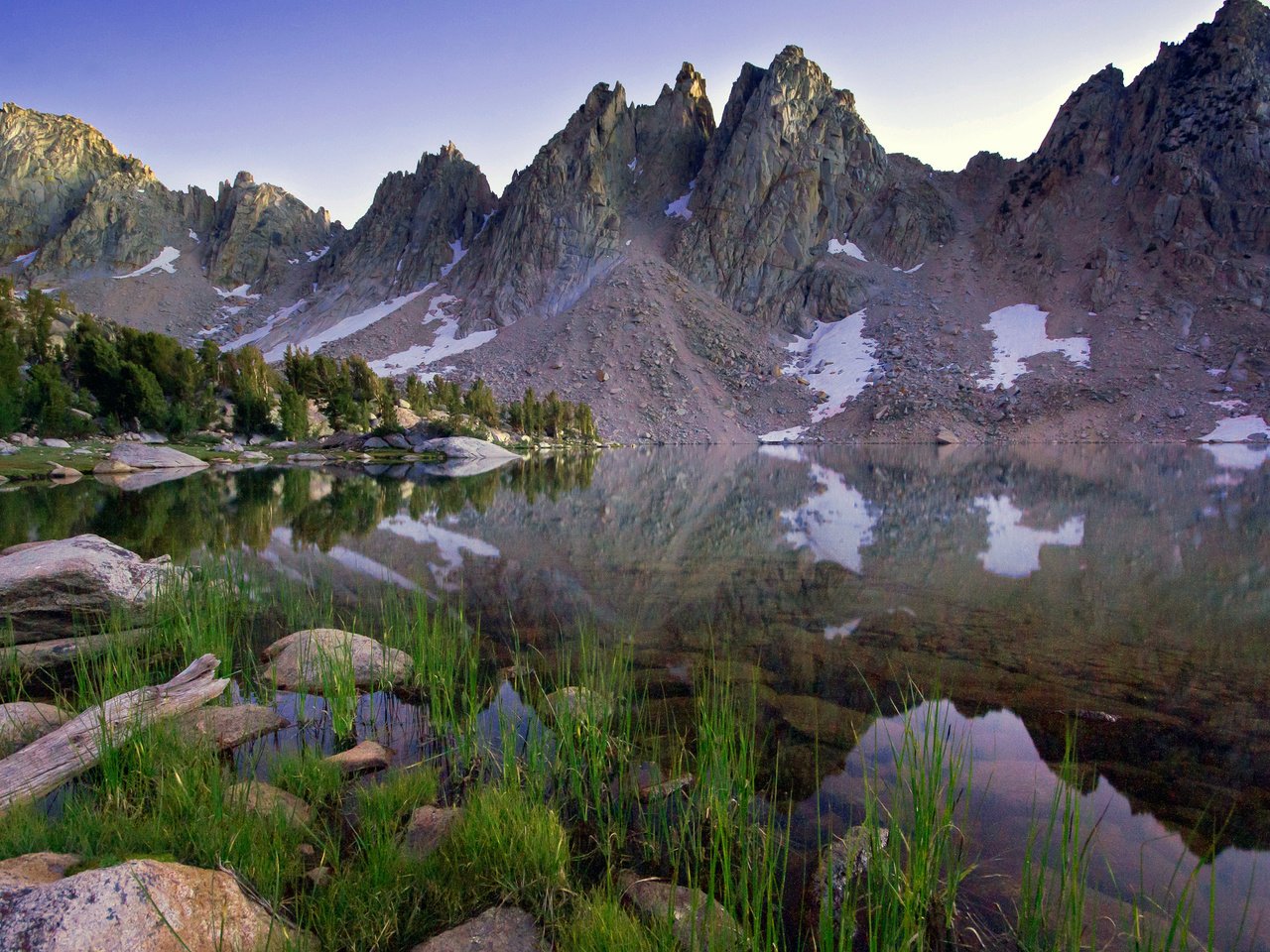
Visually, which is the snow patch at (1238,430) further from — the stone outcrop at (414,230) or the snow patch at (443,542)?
the stone outcrop at (414,230)

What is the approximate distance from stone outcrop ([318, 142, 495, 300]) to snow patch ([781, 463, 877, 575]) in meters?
132

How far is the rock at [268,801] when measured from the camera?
147 inches

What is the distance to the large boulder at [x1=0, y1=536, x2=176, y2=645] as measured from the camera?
291 inches

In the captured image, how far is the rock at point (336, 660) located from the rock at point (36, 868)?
3.13 metres

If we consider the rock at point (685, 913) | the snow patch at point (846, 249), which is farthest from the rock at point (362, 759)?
the snow patch at point (846, 249)

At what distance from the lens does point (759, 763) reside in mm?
5078

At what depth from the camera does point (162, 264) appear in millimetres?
161500

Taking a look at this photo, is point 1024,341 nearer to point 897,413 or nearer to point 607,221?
point 897,413

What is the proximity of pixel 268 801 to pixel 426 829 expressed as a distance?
1.11 m

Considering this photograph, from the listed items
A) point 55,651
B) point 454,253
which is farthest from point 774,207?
point 55,651

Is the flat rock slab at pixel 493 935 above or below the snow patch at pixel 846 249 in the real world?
below

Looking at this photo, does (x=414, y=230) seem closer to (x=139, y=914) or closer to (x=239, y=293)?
(x=239, y=293)

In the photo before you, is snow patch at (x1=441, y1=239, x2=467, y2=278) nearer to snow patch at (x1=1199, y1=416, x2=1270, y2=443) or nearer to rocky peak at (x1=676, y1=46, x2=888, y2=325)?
rocky peak at (x1=676, y1=46, x2=888, y2=325)

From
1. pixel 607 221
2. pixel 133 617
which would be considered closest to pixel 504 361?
pixel 607 221
